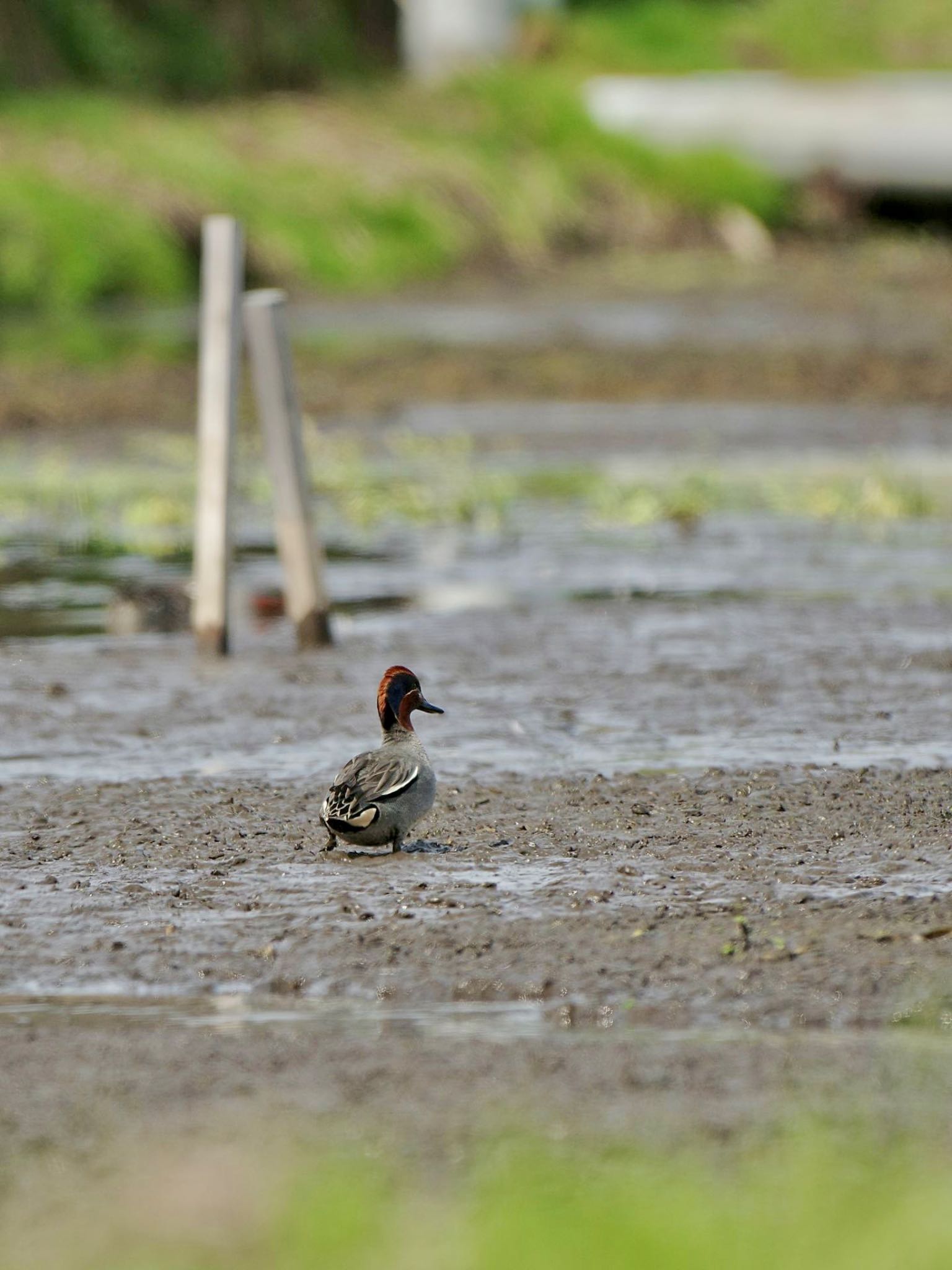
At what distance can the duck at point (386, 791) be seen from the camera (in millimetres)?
6414

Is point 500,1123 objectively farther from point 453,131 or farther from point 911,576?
point 453,131

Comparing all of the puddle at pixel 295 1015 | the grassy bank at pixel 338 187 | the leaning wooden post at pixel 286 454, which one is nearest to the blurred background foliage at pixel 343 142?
the grassy bank at pixel 338 187

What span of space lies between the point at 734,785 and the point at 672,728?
101cm

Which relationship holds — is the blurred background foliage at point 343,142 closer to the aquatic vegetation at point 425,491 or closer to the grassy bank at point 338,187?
the grassy bank at point 338,187

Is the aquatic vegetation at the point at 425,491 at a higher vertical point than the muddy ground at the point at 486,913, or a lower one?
lower

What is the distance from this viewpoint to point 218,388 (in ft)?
31.6

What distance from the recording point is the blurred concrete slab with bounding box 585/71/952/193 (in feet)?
107

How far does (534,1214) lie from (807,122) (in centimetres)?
3080

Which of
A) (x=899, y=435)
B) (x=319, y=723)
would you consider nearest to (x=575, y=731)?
(x=319, y=723)

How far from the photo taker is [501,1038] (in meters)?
5.18

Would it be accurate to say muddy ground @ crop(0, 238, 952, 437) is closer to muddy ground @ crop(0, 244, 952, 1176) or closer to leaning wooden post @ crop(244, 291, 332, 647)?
muddy ground @ crop(0, 244, 952, 1176)

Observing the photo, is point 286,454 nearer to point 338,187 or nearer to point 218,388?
point 218,388

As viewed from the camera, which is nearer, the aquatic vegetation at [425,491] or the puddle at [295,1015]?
the puddle at [295,1015]

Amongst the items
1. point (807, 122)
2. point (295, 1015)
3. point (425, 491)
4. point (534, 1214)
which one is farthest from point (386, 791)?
point (807, 122)
